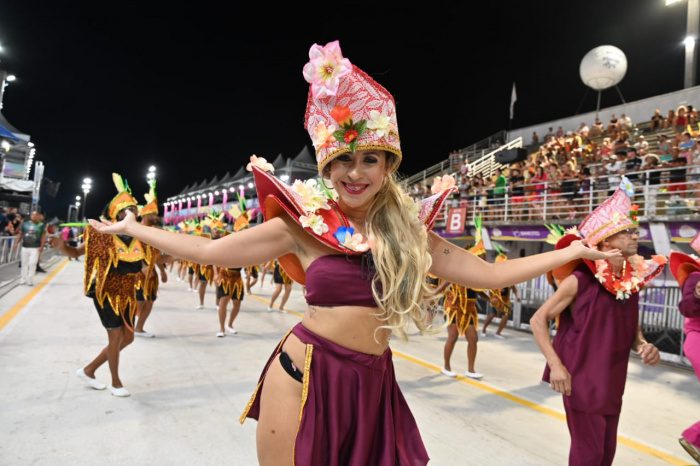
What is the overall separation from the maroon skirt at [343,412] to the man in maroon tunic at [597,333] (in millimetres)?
1666

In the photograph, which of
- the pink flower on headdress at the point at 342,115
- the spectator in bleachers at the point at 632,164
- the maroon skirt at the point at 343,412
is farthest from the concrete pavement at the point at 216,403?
the spectator in bleachers at the point at 632,164

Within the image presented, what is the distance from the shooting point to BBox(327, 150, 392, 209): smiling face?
1.91 metres

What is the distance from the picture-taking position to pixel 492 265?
2.08 m

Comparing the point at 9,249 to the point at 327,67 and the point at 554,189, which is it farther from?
the point at 327,67

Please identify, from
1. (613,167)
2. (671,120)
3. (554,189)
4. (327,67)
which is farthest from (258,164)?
(671,120)

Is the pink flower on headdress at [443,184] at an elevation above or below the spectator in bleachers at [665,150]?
below

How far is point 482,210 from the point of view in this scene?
1407 cm

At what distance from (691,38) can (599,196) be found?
10.4m

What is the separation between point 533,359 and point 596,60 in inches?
582

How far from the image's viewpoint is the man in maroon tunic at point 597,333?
3.02 meters

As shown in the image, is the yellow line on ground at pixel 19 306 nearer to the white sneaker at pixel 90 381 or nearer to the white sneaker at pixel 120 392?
the white sneaker at pixel 90 381

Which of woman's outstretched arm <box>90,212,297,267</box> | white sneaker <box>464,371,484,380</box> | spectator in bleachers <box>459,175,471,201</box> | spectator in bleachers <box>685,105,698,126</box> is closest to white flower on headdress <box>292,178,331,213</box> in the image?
woman's outstretched arm <box>90,212,297,267</box>

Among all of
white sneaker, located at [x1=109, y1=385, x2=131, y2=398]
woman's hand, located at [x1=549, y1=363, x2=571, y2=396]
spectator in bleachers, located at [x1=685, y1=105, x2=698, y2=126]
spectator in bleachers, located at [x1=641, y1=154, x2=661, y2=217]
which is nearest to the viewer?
woman's hand, located at [x1=549, y1=363, x2=571, y2=396]

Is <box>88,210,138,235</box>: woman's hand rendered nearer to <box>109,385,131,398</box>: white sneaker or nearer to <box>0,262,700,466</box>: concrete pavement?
<box>0,262,700,466</box>: concrete pavement
